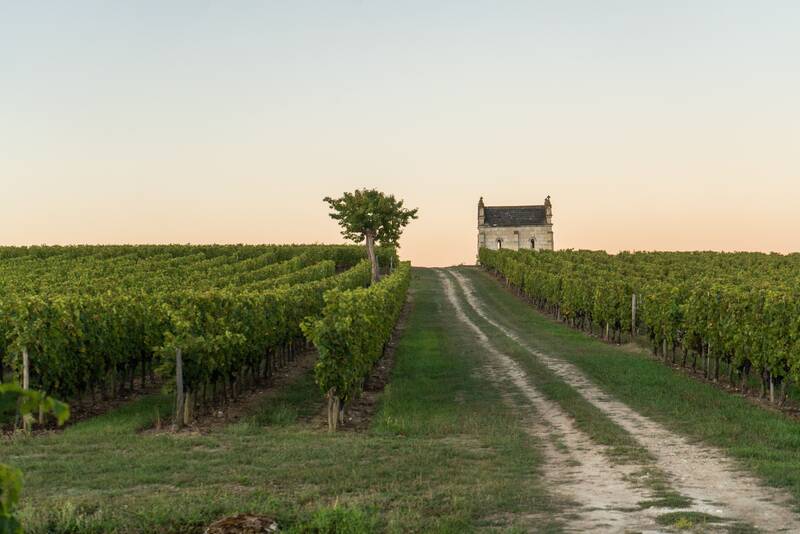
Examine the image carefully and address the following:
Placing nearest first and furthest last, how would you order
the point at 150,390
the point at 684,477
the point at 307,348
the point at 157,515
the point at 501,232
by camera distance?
the point at 157,515
the point at 684,477
the point at 150,390
the point at 307,348
the point at 501,232

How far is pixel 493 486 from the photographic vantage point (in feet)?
44.7

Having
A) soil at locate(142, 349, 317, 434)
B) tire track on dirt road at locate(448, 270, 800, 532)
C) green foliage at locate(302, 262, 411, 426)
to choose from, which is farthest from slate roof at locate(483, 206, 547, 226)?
tire track on dirt road at locate(448, 270, 800, 532)

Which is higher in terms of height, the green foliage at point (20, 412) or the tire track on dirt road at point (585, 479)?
the green foliage at point (20, 412)

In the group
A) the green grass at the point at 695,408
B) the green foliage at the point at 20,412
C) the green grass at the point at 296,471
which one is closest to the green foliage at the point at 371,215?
the green grass at the point at 695,408

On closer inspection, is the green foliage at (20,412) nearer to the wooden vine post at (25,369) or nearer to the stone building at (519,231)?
the wooden vine post at (25,369)

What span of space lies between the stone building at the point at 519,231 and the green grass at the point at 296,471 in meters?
93.2

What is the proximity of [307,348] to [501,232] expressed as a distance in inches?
3240

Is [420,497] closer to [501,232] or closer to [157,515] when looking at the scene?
[157,515]

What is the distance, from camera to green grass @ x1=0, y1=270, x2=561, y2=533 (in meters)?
11.9

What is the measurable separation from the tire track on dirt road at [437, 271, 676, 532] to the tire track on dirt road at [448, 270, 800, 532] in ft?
3.08

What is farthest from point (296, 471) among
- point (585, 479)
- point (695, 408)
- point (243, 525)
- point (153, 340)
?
point (153, 340)

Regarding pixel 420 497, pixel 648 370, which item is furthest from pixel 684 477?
pixel 648 370

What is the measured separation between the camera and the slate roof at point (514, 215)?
118m

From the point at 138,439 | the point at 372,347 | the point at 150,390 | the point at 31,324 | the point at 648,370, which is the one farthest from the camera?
the point at 648,370
